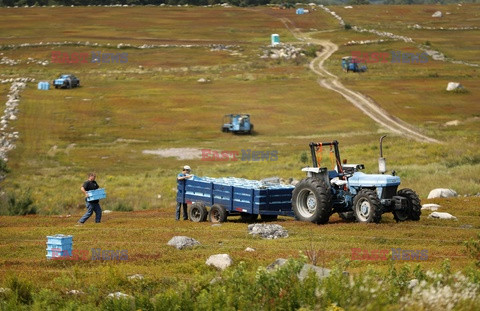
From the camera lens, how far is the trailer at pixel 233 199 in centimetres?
3042

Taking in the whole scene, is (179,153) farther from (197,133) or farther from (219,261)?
(219,261)

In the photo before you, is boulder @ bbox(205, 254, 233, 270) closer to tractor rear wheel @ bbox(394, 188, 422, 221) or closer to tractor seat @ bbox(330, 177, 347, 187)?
tractor seat @ bbox(330, 177, 347, 187)

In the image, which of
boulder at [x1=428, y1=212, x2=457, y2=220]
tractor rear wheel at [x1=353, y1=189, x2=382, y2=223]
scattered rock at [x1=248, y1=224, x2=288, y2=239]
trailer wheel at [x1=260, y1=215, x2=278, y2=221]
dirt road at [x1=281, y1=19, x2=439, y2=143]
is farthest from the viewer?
dirt road at [x1=281, y1=19, x2=439, y2=143]

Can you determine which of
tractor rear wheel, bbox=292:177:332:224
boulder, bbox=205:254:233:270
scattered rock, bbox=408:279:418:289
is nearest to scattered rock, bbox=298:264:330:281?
scattered rock, bbox=408:279:418:289

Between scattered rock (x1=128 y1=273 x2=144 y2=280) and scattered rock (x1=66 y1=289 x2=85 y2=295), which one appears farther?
scattered rock (x1=128 y1=273 x2=144 y2=280)

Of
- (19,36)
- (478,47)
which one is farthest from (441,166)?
(19,36)

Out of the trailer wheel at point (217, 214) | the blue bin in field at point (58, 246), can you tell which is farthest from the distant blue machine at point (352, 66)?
the blue bin in field at point (58, 246)

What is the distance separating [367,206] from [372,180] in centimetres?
103

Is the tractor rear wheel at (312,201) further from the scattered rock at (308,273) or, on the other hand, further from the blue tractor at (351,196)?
the scattered rock at (308,273)

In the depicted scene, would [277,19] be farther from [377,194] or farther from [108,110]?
[377,194]

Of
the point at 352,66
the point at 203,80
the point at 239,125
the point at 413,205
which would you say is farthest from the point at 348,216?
the point at 352,66

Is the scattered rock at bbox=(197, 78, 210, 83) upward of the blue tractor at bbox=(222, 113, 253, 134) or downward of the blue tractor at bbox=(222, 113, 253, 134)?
upward

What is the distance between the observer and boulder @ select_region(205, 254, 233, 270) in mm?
20664

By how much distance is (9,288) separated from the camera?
55.6 feet
